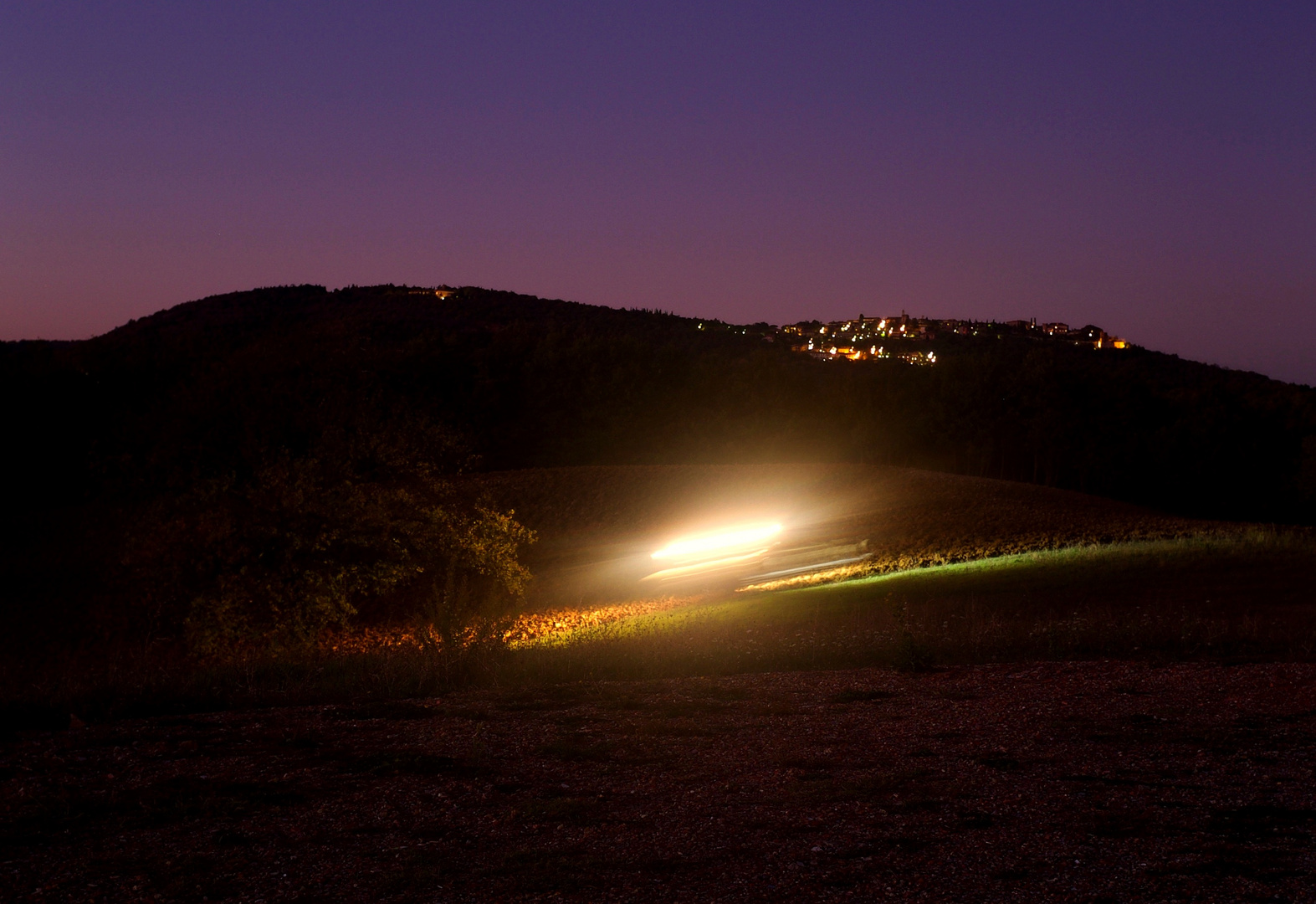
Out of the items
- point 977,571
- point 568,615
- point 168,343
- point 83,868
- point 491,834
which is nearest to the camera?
point 83,868

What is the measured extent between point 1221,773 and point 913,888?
9.49ft

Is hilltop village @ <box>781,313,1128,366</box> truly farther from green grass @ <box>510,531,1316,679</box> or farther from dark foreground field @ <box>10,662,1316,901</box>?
dark foreground field @ <box>10,662,1316,901</box>

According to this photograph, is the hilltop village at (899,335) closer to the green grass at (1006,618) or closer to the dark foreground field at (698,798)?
the green grass at (1006,618)

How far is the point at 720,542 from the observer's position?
101ft

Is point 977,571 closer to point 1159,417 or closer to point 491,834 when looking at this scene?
point 491,834

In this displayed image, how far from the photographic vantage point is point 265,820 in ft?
18.0

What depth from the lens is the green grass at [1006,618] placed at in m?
10.5

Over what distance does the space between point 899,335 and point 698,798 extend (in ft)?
Result: 304

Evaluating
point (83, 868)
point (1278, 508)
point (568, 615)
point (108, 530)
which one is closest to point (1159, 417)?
point (1278, 508)

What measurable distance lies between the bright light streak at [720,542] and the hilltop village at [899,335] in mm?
39966

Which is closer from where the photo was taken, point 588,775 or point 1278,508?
point 588,775

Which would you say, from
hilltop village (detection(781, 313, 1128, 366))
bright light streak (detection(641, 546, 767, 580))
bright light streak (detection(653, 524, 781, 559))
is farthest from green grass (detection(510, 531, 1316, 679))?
hilltop village (detection(781, 313, 1128, 366))

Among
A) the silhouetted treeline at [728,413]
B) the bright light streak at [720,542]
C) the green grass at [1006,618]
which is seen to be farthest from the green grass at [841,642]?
the silhouetted treeline at [728,413]

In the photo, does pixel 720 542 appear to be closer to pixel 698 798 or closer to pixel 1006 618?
pixel 1006 618
